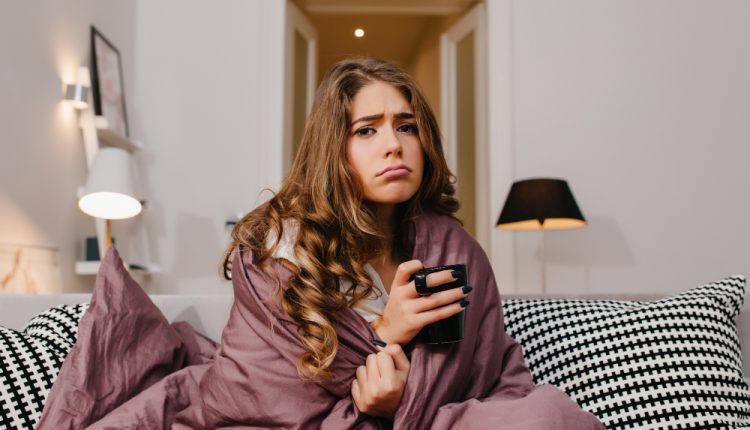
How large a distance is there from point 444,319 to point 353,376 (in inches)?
6.3

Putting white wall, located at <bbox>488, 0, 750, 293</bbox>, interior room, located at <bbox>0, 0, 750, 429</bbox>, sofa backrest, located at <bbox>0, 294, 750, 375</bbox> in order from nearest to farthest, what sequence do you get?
sofa backrest, located at <bbox>0, 294, 750, 375</bbox> → interior room, located at <bbox>0, 0, 750, 429</bbox> → white wall, located at <bbox>488, 0, 750, 293</bbox>

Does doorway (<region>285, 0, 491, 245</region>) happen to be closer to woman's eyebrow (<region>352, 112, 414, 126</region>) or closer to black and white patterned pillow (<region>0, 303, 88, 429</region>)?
woman's eyebrow (<region>352, 112, 414, 126</region>)

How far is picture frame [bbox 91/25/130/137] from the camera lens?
7.78 ft

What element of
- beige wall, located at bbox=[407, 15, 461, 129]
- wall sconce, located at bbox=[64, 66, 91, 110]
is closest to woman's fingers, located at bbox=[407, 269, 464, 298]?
wall sconce, located at bbox=[64, 66, 91, 110]

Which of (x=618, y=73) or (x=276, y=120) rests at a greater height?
(x=618, y=73)

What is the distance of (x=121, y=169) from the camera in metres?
1.92

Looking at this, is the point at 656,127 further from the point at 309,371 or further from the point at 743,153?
the point at 309,371

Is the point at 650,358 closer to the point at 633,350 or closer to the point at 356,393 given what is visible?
the point at 633,350

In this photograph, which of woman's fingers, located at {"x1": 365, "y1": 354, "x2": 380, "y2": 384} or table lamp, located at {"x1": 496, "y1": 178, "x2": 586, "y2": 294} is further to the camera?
table lamp, located at {"x1": 496, "y1": 178, "x2": 586, "y2": 294}

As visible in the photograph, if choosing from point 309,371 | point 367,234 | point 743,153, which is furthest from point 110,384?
point 743,153

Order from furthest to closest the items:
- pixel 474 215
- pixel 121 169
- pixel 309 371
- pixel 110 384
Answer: pixel 474 215, pixel 121 169, pixel 110 384, pixel 309 371

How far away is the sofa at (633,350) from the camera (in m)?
0.94

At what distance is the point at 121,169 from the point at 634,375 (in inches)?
62.9

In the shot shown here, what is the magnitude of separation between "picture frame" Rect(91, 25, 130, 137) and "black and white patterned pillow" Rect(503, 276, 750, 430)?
1954mm
